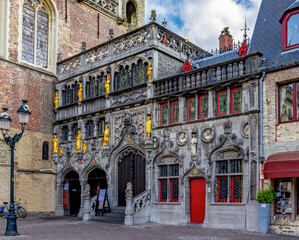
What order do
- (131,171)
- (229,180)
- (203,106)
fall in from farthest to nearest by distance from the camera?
(131,171) < (203,106) < (229,180)

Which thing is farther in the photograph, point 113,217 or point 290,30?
point 113,217

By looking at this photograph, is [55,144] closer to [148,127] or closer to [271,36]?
[148,127]

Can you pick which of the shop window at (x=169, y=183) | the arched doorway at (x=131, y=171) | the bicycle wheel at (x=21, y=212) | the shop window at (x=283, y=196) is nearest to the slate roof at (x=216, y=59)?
the arched doorway at (x=131, y=171)

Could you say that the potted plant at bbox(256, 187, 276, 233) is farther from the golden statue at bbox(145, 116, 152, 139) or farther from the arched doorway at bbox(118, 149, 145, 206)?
the arched doorway at bbox(118, 149, 145, 206)

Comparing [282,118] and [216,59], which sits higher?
[216,59]

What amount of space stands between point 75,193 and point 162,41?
1039 centimetres

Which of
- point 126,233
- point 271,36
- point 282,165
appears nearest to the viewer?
point 282,165

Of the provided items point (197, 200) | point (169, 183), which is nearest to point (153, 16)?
point (169, 183)

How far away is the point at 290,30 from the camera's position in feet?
51.3

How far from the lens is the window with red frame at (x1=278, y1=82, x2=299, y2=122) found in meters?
14.9

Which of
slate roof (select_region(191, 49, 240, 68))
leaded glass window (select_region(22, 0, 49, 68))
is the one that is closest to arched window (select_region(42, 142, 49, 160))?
leaded glass window (select_region(22, 0, 49, 68))

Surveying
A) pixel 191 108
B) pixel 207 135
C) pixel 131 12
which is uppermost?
pixel 131 12

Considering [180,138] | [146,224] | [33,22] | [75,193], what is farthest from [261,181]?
[33,22]

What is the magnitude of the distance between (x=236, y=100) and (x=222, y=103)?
27.6 inches
